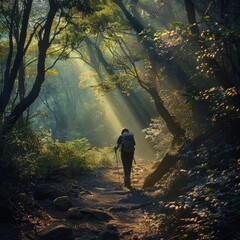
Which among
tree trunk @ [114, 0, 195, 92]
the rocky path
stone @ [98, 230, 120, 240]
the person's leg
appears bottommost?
stone @ [98, 230, 120, 240]

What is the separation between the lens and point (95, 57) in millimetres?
33719

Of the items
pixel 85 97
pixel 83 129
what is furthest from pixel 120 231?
pixel 85 97

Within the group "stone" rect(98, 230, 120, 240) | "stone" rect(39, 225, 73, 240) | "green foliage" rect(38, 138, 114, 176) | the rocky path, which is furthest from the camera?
"green foliage" rect(38, 138, 114, 176)

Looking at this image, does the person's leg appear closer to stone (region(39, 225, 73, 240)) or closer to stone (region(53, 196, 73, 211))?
stone (region(53, 196, 73, 211))

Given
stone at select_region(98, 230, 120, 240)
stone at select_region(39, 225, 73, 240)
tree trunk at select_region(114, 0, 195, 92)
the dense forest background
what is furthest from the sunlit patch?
stone at select_region(39, 225, 73, 240)

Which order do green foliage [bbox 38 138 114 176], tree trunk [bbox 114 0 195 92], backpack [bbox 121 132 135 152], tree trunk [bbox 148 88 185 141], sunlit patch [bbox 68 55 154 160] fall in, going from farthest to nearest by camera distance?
sunlit patch [bbox 68 55 154 160]
tree trunk [bbox 114 0 195 92]
green foliage [bbox 38 138 114 176]
tree trunk [bbox 148 88 185 141]
backpack [bbox 121 132 135 152]

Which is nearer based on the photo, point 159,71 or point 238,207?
point 238,207

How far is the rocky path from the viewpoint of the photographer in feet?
18.5

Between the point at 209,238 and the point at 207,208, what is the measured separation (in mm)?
447

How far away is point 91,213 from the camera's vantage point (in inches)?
278

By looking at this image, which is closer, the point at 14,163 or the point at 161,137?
the point at 14,163

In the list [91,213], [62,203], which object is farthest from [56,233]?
[62,203]

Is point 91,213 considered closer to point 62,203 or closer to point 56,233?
point 62,203

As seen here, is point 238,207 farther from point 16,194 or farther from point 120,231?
point 16,194
